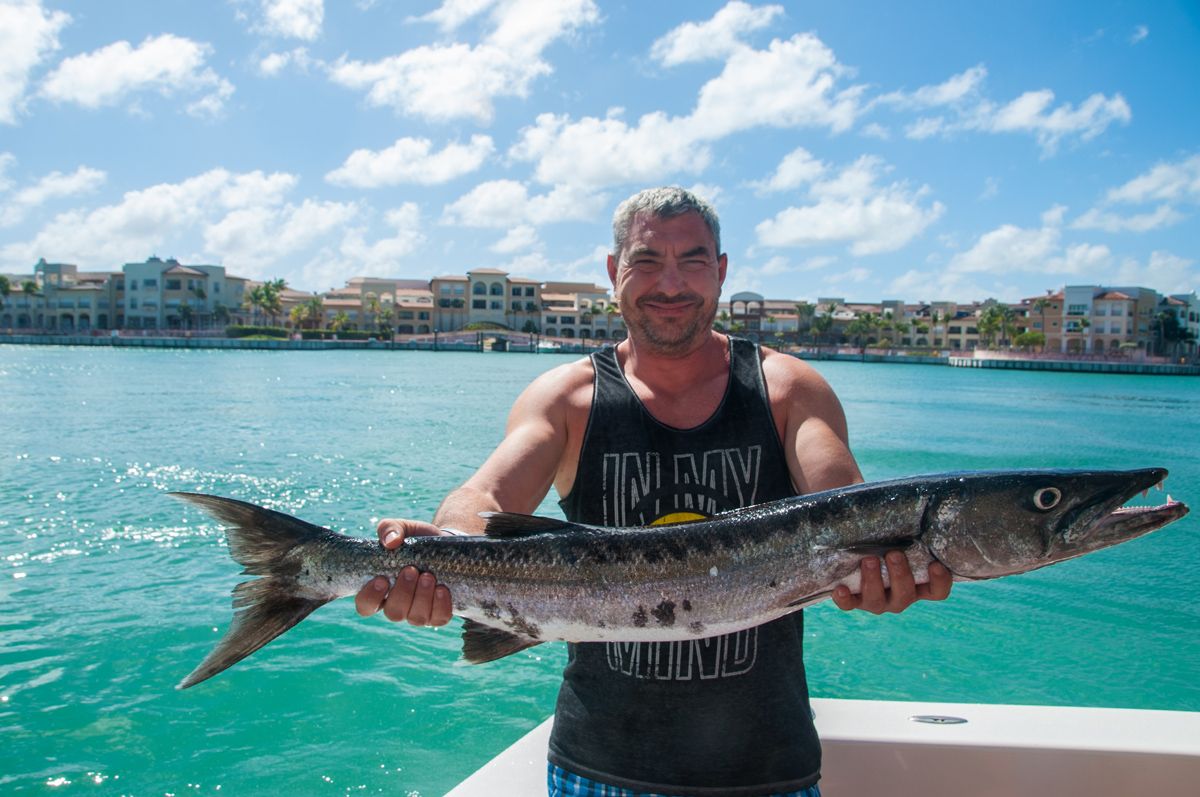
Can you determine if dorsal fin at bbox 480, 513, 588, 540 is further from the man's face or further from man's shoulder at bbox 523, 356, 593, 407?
the man's face

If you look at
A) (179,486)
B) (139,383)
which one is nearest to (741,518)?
(179,486)

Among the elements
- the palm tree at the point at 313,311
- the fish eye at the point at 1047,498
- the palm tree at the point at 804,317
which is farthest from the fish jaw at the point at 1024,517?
the palm tree at the point at 804,317

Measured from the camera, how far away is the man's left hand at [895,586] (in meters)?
2.84

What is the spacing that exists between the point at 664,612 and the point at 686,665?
0.68 feet

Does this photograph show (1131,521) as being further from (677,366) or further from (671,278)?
(671,278)

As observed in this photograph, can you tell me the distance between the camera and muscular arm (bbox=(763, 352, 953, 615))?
2936mm

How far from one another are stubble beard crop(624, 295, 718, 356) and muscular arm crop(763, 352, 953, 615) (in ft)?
0.99

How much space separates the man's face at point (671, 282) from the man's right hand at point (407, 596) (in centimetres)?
A: 119

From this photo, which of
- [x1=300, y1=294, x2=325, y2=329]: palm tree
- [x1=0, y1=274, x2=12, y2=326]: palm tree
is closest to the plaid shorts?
[x1=300, y1=294, x2=325, y2=329]: palm tree

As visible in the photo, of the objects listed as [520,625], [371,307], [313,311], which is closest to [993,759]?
[520,625]

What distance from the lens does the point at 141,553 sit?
16469 mm

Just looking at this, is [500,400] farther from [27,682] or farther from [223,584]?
[27,682]

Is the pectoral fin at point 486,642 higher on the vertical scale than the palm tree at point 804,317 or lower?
lower

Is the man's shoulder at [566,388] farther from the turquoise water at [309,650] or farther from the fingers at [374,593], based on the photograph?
the turquoise water at [309,650]
